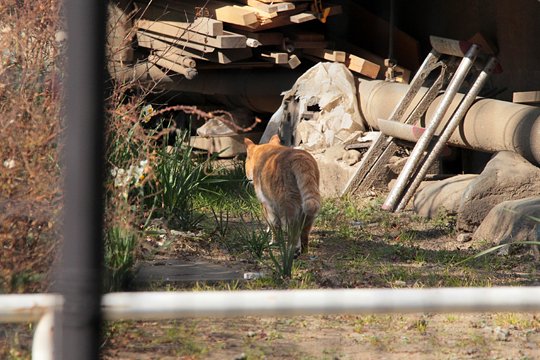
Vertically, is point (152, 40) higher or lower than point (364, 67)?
higher

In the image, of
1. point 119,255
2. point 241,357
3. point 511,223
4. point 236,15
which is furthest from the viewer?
point 236,15

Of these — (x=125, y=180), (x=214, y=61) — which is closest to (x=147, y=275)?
(x=125, y=180)

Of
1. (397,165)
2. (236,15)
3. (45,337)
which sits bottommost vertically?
(45,337)

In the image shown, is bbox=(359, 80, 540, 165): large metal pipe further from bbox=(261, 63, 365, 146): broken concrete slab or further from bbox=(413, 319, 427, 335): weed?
bbox=(413, 319, 427, 335): weed

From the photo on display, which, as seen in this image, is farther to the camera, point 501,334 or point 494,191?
point 494,191

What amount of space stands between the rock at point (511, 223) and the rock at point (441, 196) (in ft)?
2.66

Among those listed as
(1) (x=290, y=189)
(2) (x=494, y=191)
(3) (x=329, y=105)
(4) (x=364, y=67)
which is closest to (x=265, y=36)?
(3) (x=329, y=105)

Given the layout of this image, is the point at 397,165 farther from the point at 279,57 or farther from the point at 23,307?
the point at 23,307

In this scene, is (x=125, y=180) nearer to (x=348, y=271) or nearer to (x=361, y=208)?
(x=348, y=271)

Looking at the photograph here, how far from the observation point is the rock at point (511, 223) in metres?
7.30

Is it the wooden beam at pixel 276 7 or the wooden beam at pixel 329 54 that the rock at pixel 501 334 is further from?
the wooden beam at pixel 329 54

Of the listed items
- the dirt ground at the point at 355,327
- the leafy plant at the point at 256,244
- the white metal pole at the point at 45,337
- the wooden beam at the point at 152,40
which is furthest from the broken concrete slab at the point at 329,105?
the white metal pole at the point at 45,337

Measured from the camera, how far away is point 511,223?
7.49 metres

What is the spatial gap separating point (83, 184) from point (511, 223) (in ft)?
20.7
